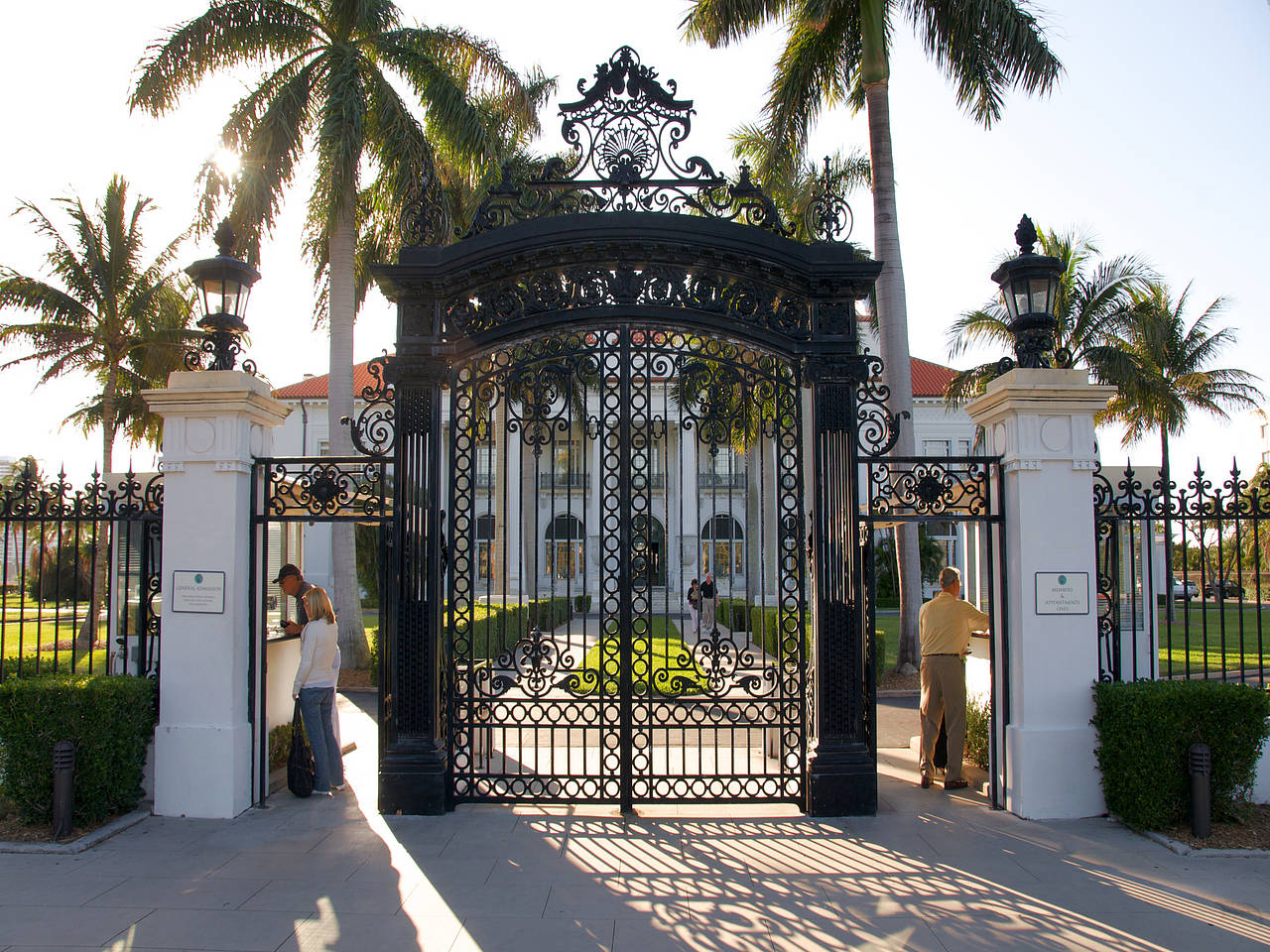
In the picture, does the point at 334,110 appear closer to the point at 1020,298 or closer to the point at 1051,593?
the point at 1020,298

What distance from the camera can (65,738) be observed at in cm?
629

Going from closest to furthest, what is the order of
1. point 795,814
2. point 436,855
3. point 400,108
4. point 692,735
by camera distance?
point 436,855, point 795,814, point 692,735, point 400,108

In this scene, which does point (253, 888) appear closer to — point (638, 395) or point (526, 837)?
point (526, 837)

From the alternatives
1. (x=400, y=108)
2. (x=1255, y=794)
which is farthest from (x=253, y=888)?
(x=400, y=108)

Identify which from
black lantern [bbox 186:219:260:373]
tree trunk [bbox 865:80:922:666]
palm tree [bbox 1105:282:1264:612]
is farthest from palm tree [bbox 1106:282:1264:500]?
black lantern [bbox 186:219:260:373]

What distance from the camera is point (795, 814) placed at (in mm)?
6859

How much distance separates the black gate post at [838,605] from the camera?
6.75m

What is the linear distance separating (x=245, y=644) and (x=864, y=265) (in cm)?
599

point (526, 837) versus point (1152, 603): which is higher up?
point (1152, 603)

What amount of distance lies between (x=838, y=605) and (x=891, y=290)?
789cm

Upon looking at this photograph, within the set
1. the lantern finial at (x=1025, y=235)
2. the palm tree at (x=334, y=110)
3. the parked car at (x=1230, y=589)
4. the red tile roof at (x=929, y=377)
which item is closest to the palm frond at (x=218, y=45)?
the palm tree at (x=334, y=110)

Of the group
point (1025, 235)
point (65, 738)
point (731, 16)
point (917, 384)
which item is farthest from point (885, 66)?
point (917, 384)

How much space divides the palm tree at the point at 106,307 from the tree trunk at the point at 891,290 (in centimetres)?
1508

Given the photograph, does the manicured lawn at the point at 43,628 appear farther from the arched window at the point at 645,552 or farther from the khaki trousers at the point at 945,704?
the khaki trousers at the point at 945,704
